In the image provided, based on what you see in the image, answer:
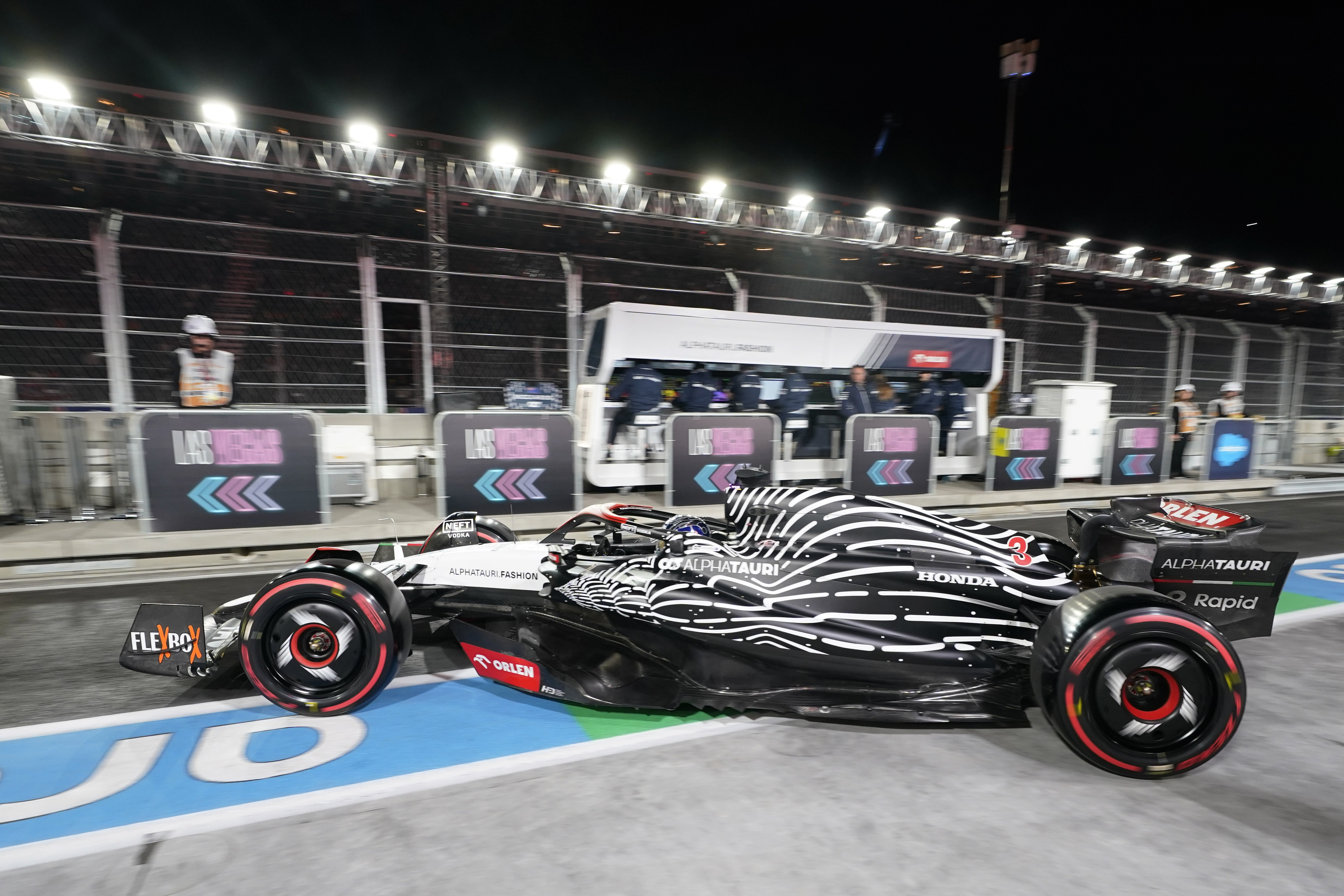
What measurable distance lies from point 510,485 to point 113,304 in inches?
176

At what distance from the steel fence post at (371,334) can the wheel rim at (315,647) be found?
206 inches

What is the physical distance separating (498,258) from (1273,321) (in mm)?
31334

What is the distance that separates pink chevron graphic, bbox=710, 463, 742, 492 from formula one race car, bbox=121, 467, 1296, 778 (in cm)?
424

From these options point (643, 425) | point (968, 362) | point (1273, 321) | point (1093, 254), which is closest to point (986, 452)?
point (968, 362)

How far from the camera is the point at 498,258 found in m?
9.51

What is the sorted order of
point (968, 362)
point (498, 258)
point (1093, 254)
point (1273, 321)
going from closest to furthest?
point (498, 258), point (968, 362), point (1093, 254), point (1273, 321)

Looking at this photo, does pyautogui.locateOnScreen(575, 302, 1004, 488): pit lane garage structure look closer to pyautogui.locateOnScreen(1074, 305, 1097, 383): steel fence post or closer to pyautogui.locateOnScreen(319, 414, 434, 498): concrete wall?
pyautogui.locateOnScreen(319, 414, 434, 498): concrete wall

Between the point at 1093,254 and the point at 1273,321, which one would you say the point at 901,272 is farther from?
the point at 1273,321

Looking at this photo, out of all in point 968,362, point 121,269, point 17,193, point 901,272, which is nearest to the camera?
point 121,269

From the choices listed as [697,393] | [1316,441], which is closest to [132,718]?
[697,393]

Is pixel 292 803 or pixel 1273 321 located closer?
pixel 292 803

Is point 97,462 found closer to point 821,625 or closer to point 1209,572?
point 821,625

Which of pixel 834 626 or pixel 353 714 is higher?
pixel 834 626

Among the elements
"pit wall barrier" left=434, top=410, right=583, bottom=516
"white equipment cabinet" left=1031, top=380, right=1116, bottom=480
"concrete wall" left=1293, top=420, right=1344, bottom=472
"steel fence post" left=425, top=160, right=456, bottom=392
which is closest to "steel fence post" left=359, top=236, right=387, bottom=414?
"steel fence post" left=425, top=160, right=456, bottom=392
